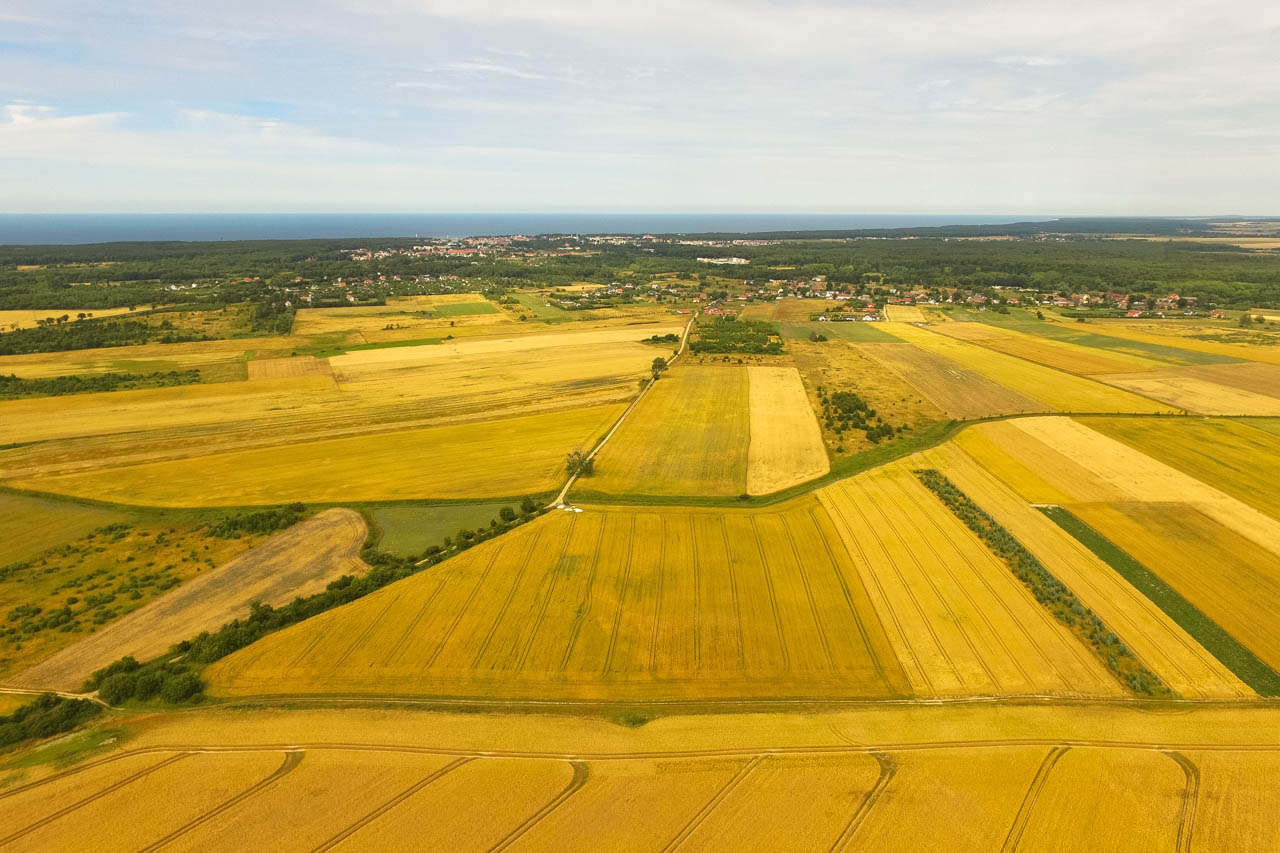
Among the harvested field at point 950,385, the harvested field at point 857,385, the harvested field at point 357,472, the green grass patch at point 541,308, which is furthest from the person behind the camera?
the green grass patch at point 541,308

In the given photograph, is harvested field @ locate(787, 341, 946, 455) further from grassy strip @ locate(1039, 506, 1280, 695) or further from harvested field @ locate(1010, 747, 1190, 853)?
harvested field @ locate(1010, 747, 1190, 853)

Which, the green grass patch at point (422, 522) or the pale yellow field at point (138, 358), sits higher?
the pale yellow field at point (138, 358)

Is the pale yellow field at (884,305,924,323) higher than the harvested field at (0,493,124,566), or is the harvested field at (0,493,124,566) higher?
the pale yellow field at (884,305,924,323)

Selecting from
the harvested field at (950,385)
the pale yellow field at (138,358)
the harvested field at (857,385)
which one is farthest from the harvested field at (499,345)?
the harvested field at (950,385)

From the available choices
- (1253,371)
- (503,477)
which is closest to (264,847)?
(503,477)

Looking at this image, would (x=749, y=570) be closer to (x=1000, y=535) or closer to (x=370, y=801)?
(x=1000, y=535)

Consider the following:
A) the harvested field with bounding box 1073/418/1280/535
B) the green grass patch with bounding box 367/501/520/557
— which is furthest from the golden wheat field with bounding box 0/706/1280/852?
the harvested field with bounding box 1073/418/1280/535

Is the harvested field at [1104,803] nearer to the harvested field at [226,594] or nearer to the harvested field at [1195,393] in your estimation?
the harvested field at [226,594]
